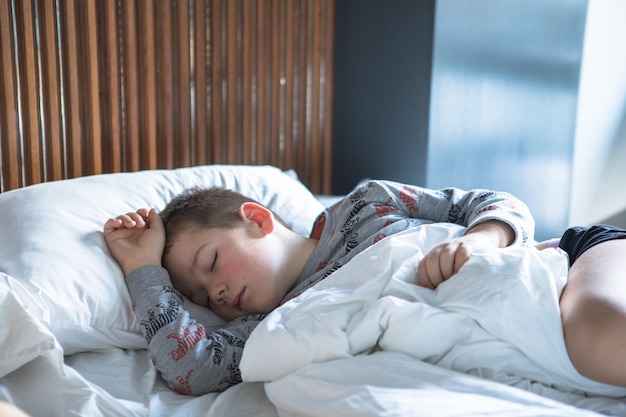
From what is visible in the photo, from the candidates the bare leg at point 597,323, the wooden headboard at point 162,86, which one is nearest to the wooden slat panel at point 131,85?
the wooden headboard at point 162,86

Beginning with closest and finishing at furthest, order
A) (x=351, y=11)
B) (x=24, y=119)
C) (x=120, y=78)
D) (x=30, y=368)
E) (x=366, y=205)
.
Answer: (x=30, y=368)
(x=366, y=205)
(x=24, y=119)
(x=120, y=78)
(x=351, y=11)

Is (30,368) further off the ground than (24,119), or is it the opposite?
(24,119)

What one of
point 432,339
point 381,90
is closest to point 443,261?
point 432,339

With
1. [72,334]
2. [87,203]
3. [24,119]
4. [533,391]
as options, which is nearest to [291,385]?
[533,391]

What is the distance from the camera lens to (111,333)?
107 centimetres

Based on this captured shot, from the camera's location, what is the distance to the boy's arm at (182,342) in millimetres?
983

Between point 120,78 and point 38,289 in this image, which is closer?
point 38,289

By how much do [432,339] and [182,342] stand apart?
1.29 ft

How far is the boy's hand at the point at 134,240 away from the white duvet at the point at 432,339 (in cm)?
34

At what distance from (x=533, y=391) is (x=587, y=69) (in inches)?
89.7

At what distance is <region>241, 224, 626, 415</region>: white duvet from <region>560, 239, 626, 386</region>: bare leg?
16mm

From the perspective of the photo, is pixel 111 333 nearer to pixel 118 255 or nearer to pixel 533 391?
pixel 118 255

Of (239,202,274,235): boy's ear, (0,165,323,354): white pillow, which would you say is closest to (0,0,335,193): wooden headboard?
(0,165,323,354): white pillow

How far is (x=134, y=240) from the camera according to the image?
1179 mm
